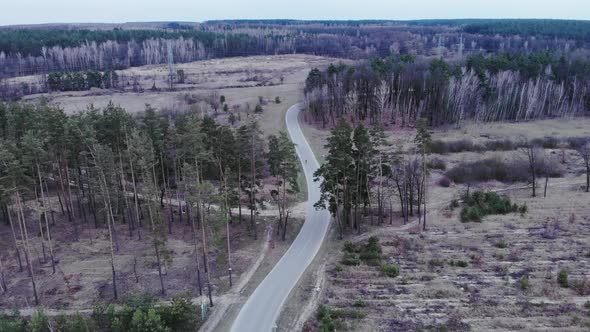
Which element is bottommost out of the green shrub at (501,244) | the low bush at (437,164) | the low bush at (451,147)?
the green shrub at (501,244)

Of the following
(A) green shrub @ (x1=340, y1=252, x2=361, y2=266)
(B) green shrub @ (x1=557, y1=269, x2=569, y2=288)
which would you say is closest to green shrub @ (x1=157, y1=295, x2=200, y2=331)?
(A) green shrub @ (x1=340, y1=252, x2=361, y2=266)

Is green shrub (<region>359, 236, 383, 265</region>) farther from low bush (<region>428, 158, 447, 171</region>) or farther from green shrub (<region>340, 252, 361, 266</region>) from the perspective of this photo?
low bush (<region>428, 158, 447, 171</region>)

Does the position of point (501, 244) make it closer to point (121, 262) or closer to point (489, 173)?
point (489, 173)

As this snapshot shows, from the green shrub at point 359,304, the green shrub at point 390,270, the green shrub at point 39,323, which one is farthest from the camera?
the green shrub at point 390,270

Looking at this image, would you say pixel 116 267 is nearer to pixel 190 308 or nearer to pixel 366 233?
pixel 190 308

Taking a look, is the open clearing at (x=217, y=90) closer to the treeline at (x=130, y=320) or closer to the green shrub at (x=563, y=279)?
the treeline at (x=130, y=320)

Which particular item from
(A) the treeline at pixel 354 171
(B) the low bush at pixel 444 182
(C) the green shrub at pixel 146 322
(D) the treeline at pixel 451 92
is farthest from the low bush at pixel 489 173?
(C) the green shrub at pixel 146 322

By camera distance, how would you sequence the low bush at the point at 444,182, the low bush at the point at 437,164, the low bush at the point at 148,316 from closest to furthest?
the low bush at the point at 148,316, the low bush at the point at 444,182, the low bush at the point at 437,164
